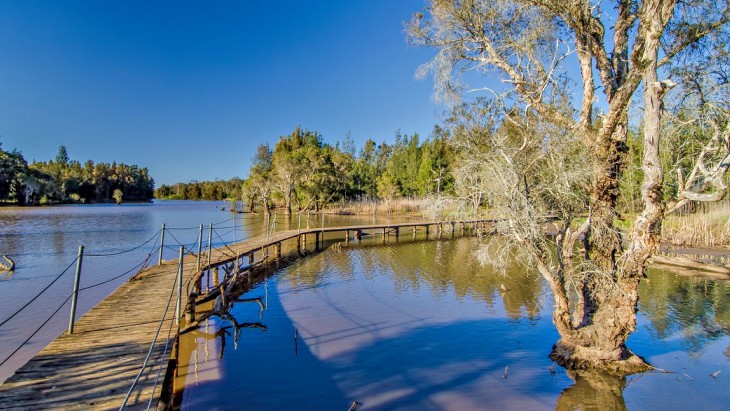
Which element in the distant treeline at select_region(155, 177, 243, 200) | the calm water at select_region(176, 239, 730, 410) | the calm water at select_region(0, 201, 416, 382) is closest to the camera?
the calm water at select_region(176, 239, 730, 410)

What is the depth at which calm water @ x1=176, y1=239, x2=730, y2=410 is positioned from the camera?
5.41 m

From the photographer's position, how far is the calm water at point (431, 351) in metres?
5.41

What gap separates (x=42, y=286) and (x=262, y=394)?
29.1 ft

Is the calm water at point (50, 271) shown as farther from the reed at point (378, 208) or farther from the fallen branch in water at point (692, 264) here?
the reed at point (378, 208)

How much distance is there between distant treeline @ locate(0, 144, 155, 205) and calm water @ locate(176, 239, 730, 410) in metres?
61.5

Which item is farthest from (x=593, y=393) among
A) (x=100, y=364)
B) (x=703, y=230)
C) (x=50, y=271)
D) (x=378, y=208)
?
(x=378, y=208)

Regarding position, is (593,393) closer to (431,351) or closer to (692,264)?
(431,351)

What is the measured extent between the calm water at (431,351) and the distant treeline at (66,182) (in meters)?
61.5

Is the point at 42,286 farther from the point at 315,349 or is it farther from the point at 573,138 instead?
the point at 573,138

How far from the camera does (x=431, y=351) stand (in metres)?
6.96

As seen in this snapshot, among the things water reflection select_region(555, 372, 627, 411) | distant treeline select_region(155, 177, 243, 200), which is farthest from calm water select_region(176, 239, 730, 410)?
distant treeline select_region(155, 177, 243, 200)

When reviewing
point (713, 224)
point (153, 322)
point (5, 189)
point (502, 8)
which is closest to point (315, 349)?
point (153, 322)

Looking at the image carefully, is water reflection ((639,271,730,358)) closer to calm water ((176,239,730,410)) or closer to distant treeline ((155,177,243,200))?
calm water ((176,239,730,410))

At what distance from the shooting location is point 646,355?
6.71 metres
